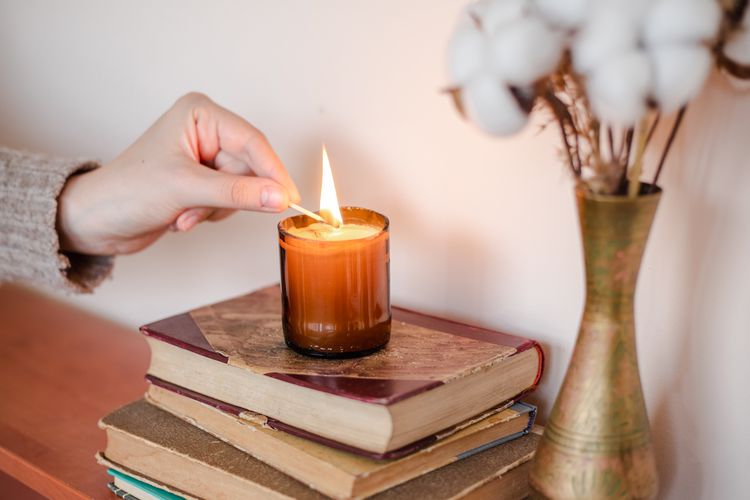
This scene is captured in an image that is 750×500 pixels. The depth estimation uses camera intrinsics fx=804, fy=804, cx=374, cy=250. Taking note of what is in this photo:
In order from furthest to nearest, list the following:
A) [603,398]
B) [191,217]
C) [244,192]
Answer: [191,217] < [244,192] < [603,398]

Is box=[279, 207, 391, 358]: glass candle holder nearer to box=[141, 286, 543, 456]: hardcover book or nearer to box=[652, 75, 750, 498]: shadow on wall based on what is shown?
box=[141, 286, 543, 456]: hardcover book

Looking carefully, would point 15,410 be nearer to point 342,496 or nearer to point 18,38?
point 342,496

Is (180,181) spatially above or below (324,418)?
above

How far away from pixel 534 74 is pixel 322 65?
42 cm

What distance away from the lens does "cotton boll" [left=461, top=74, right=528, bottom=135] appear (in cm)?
42

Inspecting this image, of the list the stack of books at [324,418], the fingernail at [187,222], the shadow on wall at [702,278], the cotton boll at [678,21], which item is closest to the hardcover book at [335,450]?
the stack of books at [324,418]

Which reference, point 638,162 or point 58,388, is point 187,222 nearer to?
point 58,388

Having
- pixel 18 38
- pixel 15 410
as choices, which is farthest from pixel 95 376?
pixel 18 38

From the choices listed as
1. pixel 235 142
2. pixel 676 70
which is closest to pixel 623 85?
pixel 676 70

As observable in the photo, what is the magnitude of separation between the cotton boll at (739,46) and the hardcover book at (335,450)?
0.31 meters

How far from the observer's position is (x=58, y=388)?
0.90m

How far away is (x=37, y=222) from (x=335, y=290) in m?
0.44

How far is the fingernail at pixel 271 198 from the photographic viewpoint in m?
0.71

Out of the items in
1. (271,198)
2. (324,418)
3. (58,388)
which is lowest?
(58,388)
